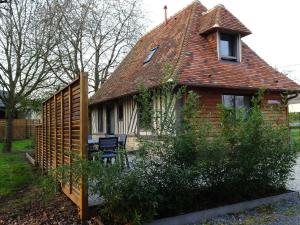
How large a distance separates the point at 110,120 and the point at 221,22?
746 cm

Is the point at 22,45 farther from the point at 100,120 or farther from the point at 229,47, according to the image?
the point at 229,47

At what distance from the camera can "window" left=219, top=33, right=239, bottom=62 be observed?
475 inches

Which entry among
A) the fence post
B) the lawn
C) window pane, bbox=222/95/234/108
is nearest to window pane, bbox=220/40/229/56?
window pane, bbox=222/95/234/108

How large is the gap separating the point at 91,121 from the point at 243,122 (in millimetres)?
15147

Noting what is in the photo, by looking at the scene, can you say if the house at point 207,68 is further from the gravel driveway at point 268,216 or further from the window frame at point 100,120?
the gravel driveway at point 268,216

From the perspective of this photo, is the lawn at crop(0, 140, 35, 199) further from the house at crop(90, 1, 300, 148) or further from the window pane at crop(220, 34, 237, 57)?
the window pane at crop(220, 34, 237, 57)

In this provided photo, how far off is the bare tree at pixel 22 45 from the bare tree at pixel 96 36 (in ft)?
11.0

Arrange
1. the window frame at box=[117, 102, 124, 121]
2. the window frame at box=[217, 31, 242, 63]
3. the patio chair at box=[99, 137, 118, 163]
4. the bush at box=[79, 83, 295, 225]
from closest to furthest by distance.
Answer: the bush at box=[79, 83, 295, 225]
the patio chair at box=[99, 137, 118, 163]
the window frame at box=[217, 31, 242, 63]
the window frame at box=[117, 102, 124, 121]

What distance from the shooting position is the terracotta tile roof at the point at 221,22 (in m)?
11.6

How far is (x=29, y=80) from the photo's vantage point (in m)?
15.6

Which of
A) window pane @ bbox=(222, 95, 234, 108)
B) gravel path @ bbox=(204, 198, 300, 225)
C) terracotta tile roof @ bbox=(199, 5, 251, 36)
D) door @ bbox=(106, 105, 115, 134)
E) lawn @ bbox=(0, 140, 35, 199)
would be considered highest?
terracotta tile roof @ bbox=(199, 5, 251, 36)

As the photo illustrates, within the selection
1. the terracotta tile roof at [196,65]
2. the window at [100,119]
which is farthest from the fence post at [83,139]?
the window at [100,119]

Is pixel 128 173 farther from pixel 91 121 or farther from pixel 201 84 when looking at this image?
pixel 91 121

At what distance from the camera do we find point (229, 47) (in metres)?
12.4
